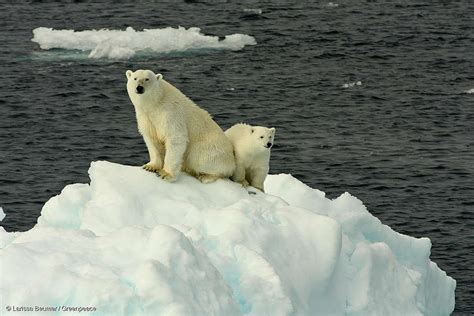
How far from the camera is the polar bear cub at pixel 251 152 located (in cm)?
2238

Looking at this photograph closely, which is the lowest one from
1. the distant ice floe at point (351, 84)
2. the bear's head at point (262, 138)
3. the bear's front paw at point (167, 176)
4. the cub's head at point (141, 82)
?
the distant ice floe at point (351, 84)

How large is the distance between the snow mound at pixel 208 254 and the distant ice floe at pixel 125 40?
35.9 meters

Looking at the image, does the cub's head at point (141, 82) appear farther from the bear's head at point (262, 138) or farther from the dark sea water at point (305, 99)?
the dark sea water at point (305, 99)

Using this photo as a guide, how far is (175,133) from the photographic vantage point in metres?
22.3

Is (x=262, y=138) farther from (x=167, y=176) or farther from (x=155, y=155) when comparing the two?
(x=155, y=155)

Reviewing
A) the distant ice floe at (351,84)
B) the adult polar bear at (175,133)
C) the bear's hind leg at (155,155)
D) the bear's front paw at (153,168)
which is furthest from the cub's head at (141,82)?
the distant ice floe at (351,84)

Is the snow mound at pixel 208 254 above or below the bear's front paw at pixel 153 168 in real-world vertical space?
below

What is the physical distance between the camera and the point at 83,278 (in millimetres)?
18250

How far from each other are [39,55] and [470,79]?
19512 millimetres

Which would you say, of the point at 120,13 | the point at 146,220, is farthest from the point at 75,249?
the point at 120,13

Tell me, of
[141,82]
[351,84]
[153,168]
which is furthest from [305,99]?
[141,82]

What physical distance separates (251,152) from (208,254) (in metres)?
2.85

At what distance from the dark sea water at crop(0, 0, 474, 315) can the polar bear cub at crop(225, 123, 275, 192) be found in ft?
35.2

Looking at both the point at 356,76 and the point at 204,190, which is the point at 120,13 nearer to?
the point at 356,76
